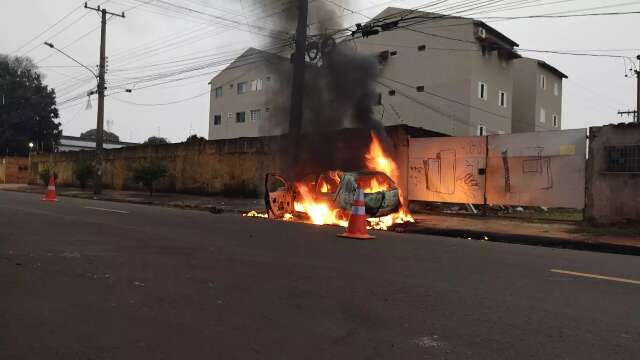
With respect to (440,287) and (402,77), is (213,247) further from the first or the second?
(402,77)

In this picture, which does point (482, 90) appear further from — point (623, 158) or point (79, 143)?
point (79, 143)

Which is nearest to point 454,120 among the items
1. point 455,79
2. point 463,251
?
point 455,79

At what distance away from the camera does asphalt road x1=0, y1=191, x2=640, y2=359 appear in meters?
3.44

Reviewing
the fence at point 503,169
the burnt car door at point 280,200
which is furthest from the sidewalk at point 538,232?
the burnt car door at point 280,200

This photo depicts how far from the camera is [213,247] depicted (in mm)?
7762

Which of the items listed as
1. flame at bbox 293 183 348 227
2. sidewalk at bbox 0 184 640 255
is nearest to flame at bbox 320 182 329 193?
flame at bbox 293 183 348 227

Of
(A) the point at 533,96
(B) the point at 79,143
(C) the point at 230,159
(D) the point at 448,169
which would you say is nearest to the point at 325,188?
(D) the point at 448,169

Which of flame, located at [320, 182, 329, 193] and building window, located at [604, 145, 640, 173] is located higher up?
building window, located at [604, 145, 640, 173]

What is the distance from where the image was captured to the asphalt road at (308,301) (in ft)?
11.3

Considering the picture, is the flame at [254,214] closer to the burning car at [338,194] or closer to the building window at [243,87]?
the burning car at [338,194]

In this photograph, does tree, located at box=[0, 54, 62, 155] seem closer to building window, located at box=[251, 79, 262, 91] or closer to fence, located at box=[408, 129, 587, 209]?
building window, located at box=[251, 79, 262, 91]

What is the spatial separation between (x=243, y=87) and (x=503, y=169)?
33196mm

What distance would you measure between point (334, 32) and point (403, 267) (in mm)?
11901

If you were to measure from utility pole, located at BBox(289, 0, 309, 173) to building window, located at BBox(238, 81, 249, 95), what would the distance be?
2774cm
